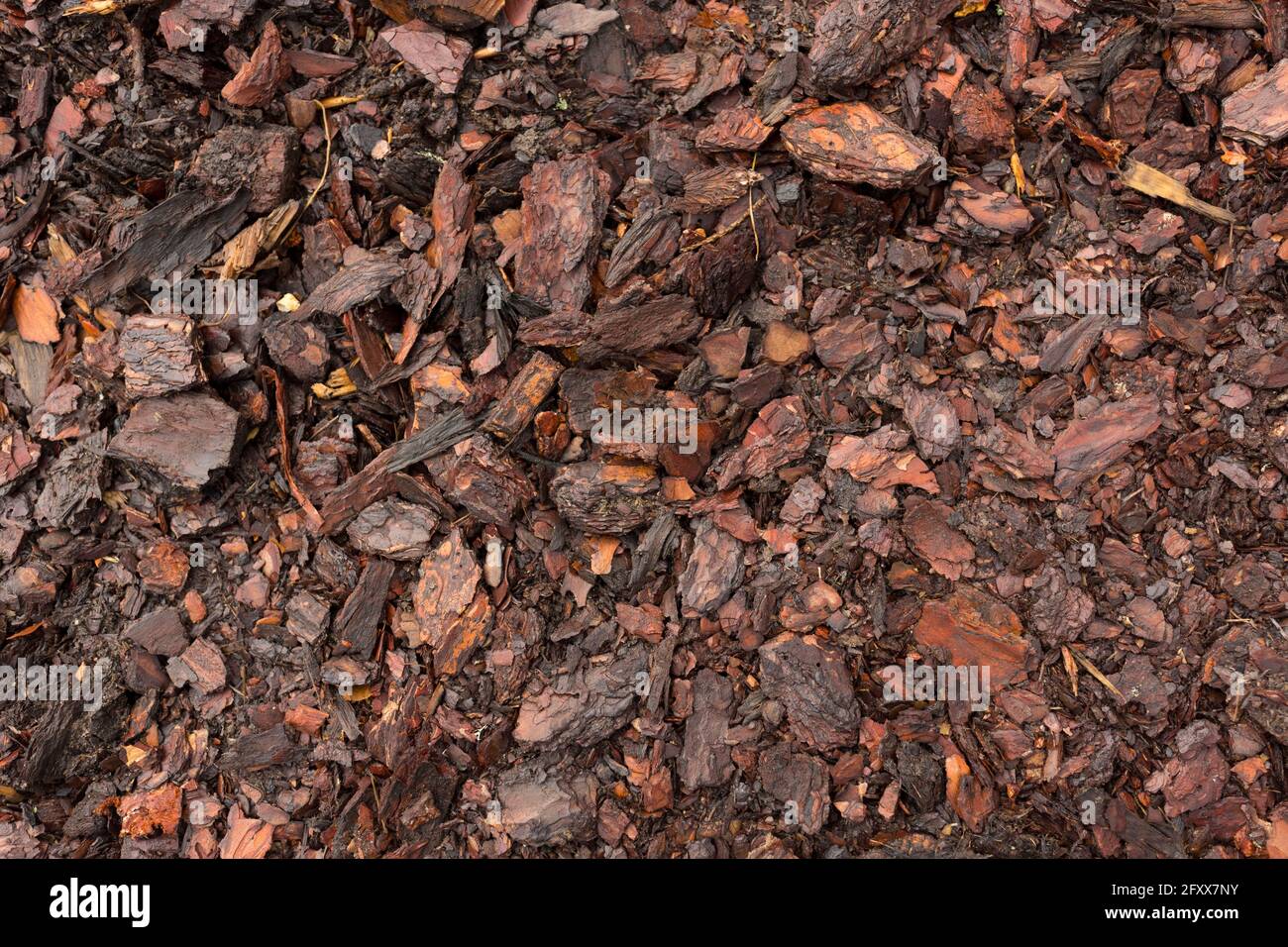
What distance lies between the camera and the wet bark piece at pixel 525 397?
171 inches

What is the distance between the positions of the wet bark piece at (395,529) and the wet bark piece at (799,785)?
2.21 m

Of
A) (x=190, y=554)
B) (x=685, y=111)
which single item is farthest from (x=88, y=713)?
(x=685, y=111)

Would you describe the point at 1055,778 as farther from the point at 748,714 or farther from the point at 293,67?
the point at 293,67

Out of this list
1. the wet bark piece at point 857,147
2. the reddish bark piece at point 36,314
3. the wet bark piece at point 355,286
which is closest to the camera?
the wet bark piece at point 857,147

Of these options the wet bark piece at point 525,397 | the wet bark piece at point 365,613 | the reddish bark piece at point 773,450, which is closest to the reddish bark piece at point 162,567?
the wet bark piece at point 365,613

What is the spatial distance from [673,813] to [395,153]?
13.1 feet

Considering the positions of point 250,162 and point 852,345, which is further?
point 250,162

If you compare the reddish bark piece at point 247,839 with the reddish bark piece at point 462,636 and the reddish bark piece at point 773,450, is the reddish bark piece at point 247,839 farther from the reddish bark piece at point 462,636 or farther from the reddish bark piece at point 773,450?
the reddish bark piece at point 773,450

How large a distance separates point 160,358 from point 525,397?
6.66 ft

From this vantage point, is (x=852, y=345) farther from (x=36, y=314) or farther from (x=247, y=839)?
(x=36, y=314)

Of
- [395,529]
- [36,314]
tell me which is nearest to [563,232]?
[395,529]

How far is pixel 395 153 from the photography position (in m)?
4.52

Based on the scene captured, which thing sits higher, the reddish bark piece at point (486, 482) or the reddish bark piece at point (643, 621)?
the reddish bark piece at point (486, 482)

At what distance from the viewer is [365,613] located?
4391 millimetres
